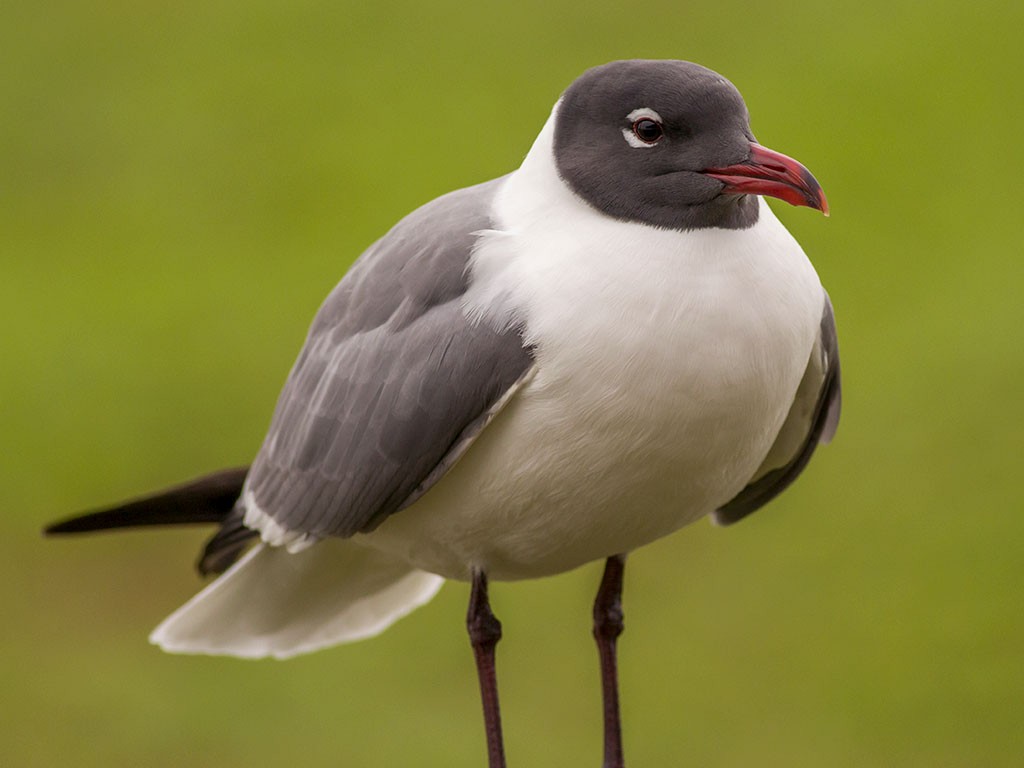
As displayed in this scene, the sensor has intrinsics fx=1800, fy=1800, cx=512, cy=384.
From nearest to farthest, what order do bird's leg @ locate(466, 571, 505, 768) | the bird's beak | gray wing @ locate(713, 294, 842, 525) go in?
the bird's beak < gray wing @ locate(713, 294, 842, 525) < bird's leg @ locate(466, 571, 505, 768)

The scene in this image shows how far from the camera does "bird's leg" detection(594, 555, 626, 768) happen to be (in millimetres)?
3010

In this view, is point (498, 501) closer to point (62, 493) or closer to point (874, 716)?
point (874, 716)

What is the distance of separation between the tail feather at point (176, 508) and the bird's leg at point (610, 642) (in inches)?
25.6

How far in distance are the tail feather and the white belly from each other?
24.2 inches

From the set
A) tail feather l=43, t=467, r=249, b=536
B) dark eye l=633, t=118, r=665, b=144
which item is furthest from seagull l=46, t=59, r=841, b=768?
tail feather l=43, t=467, r=249, b=536

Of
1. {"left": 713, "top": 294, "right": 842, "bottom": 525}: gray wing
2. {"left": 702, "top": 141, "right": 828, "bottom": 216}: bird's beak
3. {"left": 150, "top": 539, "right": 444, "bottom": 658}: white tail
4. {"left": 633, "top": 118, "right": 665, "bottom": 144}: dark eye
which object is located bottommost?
{"left": 150, "top": 539, "right": 444, "bottom": 658}: white tail

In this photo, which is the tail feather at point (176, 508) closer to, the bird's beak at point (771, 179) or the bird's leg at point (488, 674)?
the bird's leg at point (488, 674)

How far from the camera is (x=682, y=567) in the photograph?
5.46 meters

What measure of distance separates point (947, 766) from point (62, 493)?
118 inches

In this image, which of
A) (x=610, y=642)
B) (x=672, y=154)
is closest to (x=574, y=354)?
(x=672, y=154)

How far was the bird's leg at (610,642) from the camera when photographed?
301 centimetres

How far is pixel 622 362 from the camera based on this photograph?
7.93 ft

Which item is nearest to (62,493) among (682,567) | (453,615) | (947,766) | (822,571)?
(453,615)

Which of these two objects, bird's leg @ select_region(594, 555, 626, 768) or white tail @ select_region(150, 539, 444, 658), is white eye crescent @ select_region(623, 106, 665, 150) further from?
white tail @ select_region(150, 539, 444, 658)
